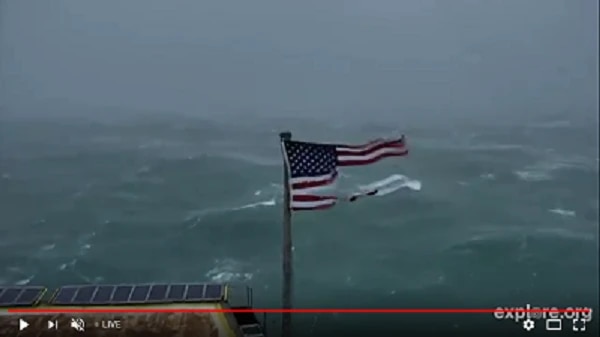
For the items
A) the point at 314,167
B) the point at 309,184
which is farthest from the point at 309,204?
the point at 314,167

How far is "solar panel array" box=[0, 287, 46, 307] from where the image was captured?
14.6m

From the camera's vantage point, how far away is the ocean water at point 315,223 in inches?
1585

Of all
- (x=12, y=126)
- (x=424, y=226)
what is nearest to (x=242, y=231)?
(x=424, y=226)

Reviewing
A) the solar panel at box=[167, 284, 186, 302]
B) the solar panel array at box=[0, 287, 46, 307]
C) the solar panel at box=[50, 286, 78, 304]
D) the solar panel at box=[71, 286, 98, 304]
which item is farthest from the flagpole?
the solar panel array at box=[0, 287, 46, 307]

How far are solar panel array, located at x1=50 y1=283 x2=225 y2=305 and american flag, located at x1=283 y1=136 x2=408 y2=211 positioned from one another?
11.1ft

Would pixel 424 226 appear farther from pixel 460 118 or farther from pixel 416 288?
pixel 460 118

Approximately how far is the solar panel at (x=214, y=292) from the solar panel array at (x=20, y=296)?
12.2 feet

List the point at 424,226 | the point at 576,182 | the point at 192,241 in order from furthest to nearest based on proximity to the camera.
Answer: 1. the point at 576,182
2. the point at 424,226
3. the point at 192,241

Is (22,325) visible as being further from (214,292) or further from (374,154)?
(374,154)

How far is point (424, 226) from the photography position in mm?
51469

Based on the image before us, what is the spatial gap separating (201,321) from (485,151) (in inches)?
2765

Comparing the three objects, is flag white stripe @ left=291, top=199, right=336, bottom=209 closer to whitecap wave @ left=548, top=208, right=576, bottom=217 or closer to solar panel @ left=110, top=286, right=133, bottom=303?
solar panel @ left=110, top=286, right=133, bottom=303

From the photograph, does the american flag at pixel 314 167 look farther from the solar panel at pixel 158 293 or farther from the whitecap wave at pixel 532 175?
the whitecap wave at pixel 532 175

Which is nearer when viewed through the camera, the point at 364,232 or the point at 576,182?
the point at 364,232
